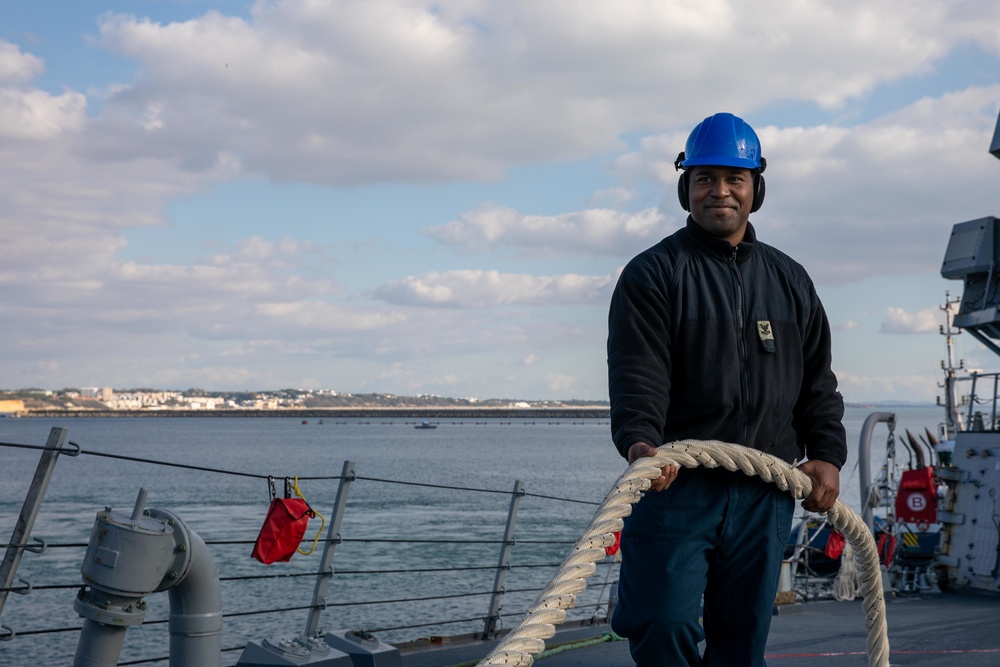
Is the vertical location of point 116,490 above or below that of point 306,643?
below

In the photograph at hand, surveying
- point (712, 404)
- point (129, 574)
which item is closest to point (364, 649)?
point (129, 574)

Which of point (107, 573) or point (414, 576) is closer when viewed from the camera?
point (107, 573)

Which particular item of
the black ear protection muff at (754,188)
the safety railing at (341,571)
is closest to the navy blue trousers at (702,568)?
the black ear protection muff at (754,188)

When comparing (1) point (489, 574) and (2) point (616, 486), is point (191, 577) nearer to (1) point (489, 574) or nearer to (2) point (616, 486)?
(2) point (616, 486)

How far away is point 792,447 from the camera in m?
3.07

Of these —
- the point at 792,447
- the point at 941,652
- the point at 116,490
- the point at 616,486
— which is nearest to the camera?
the point at 616,486

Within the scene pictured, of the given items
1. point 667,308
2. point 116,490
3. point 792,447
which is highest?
point 667,308

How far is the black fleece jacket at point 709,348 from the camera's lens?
9.18ft

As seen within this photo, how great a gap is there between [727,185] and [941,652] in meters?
4.99

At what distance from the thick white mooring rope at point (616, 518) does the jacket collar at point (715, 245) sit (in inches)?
22.4

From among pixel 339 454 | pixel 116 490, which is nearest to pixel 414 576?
pixel 116 490

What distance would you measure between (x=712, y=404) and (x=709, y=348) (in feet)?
0.51

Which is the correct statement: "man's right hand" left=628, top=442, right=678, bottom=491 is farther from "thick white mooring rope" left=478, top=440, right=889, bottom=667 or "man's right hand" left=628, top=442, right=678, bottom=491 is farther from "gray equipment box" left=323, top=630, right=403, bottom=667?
"gray equipment box" left=323, top=630, right=403, bottom=667

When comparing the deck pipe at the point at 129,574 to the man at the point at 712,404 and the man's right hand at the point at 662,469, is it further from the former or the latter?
the man's right hand at the point at 662,469
